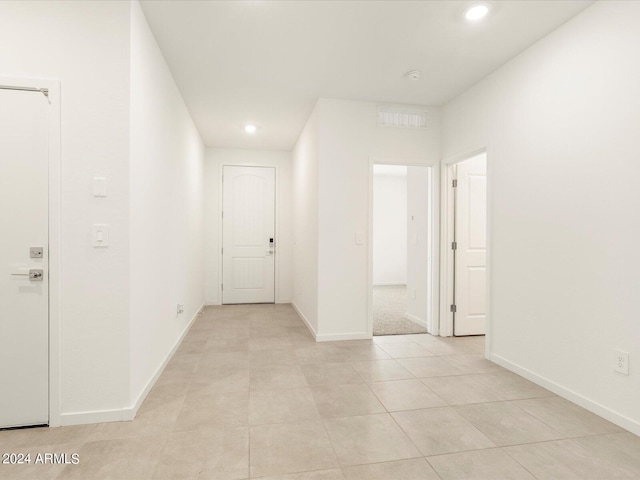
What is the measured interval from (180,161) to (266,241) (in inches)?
104

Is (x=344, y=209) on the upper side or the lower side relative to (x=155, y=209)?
upper

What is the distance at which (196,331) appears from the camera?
4219 mm

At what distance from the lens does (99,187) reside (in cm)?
209

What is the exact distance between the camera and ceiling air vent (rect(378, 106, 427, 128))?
4.00 m

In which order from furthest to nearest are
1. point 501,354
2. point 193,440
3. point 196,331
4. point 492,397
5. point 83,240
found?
point 196,331 → point 501,354 → point 492,397 → point 83,240 → point 193,440

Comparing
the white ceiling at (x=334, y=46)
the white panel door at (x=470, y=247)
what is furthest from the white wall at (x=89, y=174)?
the white panel door at (x=470, y=247)

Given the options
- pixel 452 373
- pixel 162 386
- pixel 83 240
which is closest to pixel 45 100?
pixel 83 240

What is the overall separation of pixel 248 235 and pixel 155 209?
337cm

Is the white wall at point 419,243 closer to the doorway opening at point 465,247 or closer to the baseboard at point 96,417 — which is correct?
the doorway opening at point 465,247

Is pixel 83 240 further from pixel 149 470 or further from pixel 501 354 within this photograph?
pixel 501 354

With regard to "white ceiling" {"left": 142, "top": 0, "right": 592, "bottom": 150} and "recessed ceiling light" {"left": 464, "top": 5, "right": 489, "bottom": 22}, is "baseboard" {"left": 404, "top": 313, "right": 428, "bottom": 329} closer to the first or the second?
"white ceiling" {"left": 142, "top": 0, "right": 592, "bottom": 150}

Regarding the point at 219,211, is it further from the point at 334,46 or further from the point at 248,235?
the point at 334,46

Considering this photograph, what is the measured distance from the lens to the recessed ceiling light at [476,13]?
2.33m

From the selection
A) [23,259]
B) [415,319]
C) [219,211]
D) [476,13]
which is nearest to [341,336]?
[415,319]
